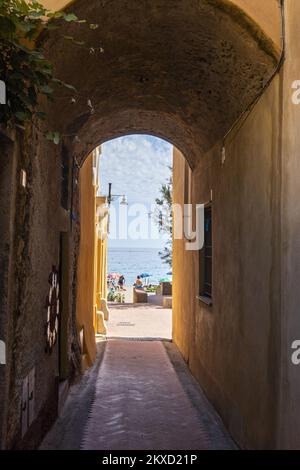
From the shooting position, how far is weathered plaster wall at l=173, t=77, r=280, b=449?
3811 millimetres

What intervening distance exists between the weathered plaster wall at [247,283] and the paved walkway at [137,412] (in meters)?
0.30

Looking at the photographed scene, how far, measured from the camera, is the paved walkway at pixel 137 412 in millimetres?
4953

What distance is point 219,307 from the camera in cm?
605

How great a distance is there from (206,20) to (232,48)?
0.36 metres

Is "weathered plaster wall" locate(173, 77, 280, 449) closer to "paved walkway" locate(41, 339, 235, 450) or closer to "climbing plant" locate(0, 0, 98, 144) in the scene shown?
"paved walkway" locate(41, 339, 235, 450)

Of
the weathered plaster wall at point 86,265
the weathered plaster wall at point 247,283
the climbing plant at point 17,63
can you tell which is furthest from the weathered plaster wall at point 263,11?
the weathered plaster wall at point 86,265

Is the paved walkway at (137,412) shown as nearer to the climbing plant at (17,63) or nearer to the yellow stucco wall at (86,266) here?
the yellow stucco wall at (86,266)

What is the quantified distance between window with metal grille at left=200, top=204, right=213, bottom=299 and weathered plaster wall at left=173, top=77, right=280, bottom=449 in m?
0.49

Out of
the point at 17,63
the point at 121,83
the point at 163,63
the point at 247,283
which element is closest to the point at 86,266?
the point at 121,83

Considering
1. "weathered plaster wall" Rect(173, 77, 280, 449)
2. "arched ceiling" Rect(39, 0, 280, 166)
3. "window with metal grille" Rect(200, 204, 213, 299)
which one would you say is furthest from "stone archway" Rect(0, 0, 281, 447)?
"window with metal grille" Rect(200, 204, 213, 299)

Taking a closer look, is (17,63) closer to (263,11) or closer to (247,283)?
(263,11)

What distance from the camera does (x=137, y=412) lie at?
19.7 feet

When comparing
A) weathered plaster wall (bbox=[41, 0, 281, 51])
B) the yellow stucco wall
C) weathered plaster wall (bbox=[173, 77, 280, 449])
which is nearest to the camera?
weathered plaster wall (bbox=[41, 0, 281, 51])
